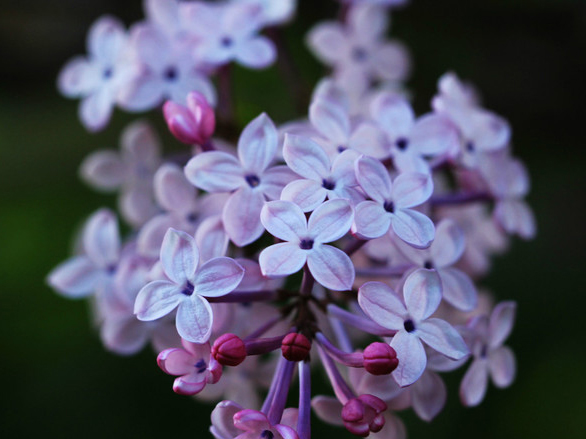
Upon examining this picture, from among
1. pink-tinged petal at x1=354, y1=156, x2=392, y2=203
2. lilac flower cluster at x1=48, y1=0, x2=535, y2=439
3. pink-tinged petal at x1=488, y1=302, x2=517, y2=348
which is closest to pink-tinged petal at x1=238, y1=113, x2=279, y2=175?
lilac flower cluster at x1=48, y1=0, x2=535, y2=439

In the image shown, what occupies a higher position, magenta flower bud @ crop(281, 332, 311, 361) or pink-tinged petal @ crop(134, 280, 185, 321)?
pink-tinged petal @ crop(134, 280, 185, 321)

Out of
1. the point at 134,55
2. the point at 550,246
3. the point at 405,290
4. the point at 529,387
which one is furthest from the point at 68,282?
the point at 550,246

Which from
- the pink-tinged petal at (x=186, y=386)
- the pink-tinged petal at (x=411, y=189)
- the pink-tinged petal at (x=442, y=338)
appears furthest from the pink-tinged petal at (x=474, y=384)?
the pink-tinged petal at (x=186, y=386)

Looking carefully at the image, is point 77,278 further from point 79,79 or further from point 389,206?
point 389,206

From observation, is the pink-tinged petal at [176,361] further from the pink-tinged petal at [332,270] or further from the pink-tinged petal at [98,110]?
the pink-tinged petal at [98,110]

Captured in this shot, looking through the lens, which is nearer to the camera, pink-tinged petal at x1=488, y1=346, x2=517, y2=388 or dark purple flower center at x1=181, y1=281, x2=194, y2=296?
dark purple flower center at x1=181, y1=281, x2=194, y2=296

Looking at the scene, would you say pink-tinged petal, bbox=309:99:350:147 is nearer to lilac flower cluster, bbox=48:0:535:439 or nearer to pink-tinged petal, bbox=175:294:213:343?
lilac flower cluster, bbox=48:0:535:439

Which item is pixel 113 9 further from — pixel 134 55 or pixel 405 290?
pixel 405 290
